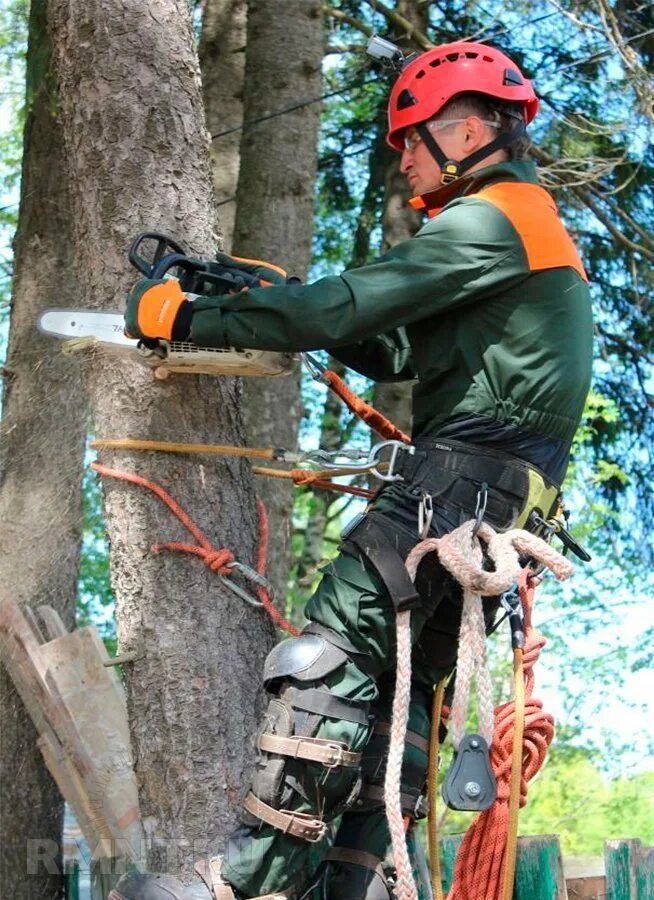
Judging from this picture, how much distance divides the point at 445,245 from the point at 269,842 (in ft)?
4.66

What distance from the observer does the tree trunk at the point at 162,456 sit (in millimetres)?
3014

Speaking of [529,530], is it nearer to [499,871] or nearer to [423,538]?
[423,538]

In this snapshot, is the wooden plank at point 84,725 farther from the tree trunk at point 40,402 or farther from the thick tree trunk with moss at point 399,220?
the thick tree trunk with moss at point 399,220

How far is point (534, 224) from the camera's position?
9.36 feet

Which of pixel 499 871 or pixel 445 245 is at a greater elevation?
pixel 445 245

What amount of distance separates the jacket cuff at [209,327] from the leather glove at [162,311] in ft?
0.08

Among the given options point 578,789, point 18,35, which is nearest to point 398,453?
point 18,35

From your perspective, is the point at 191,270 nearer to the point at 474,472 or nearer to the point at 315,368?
the point at 315,368

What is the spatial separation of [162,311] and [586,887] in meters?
1.93

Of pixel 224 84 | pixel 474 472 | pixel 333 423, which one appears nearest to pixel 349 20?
pixel 224 84

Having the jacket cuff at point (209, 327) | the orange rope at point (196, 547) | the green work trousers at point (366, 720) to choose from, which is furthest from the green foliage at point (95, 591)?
the jacket cuff at point (209, 327)

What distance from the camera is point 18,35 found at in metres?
8.69

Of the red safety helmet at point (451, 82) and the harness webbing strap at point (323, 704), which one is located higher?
the red safety helmet at point (451, 82)

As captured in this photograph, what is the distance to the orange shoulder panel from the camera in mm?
2828
